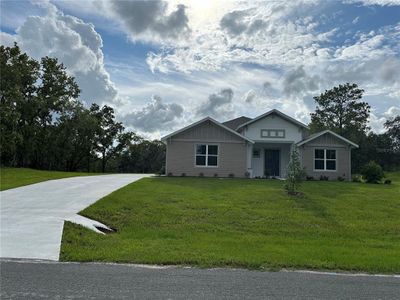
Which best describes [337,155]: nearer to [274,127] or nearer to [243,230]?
[274,127]

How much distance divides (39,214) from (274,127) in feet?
66.5

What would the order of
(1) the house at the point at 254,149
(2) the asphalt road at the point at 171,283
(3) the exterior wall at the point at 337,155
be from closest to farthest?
(2) the asphalt road at the point at 171,283 → (1) the house at the point at 254,149 → (3) the exterior wall at the point at 337,155

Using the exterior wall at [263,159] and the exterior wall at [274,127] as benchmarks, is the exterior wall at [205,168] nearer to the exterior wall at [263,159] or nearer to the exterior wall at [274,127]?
the exterior wall at [274,127]

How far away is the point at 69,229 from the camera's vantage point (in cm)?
1084

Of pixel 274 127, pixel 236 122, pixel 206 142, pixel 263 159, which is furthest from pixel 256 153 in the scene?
pixel 206 142

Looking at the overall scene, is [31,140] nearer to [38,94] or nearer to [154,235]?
[38,94]

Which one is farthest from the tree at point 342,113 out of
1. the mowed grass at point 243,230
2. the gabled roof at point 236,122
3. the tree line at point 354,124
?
the mowed grass at point 243,230

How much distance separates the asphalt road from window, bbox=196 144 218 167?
20131 millimetres

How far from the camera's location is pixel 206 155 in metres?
28.1

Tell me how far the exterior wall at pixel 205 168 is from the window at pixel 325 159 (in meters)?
5.16

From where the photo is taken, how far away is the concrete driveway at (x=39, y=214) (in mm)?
9125

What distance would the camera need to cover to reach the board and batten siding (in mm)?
27875

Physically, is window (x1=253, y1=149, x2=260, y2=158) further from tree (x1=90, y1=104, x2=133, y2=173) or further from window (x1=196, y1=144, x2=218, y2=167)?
tree (x1=90, y1=104, x2=133, y2=173)

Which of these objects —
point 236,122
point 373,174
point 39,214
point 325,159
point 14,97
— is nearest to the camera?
point 39,214
